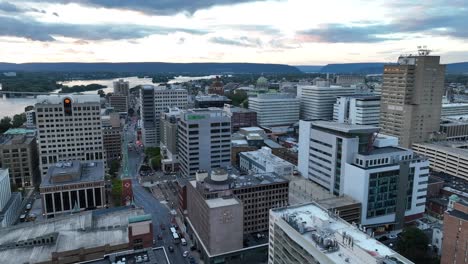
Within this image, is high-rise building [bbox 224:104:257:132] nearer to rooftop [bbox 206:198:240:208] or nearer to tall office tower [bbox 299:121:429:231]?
tall office tower [bbox 299:121:429:231]

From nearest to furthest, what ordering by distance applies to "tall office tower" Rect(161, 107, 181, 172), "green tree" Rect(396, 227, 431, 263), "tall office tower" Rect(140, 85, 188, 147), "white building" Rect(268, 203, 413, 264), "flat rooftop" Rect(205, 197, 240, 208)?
1. "white building" Rect(268, 203, 413, 264)
2. "green tree" Rect(396, 227, 431, 263)
3. "flat rooftop" Rect(205, 197, 240, 208)
4. "tall office tower" Rect(161, 107, 181, 172)
5. "tall office tower" Rect(140, 85, 188, 147)

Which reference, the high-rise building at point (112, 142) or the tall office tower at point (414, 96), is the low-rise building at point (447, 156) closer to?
the tall office tower at point (414, 96)

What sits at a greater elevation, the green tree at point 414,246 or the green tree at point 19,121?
the green tree at point 19,121

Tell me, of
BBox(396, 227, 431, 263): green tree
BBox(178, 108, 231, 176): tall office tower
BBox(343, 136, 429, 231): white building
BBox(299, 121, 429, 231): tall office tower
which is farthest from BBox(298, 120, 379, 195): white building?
BBox(178, 108, 231, 176): tall office tower

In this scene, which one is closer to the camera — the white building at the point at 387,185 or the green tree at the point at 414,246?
the green tree at the point at 414,246

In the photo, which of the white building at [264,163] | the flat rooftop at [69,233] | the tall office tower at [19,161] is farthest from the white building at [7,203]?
the white building at [264,163]
